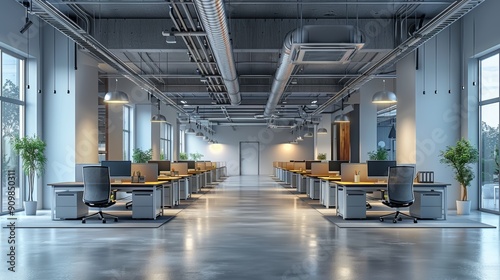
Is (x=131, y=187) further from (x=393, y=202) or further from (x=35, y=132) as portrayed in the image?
(x=393, y=202)

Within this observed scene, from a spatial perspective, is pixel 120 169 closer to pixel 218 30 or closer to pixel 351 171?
pixel 218 30

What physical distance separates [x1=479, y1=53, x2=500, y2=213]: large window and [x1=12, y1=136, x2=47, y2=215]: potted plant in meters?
10.9

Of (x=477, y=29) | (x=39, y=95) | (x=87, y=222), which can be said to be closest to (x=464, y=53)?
(x=477, y=29)

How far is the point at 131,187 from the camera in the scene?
460 inches

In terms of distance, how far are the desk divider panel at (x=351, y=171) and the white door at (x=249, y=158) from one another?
112ft

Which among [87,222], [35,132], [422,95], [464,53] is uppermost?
[464,53]

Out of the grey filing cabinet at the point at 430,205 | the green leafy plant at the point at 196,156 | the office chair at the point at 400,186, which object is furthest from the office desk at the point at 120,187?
the green leafy plant at the point at 196,156

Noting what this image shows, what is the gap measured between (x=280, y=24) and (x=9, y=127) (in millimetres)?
6985

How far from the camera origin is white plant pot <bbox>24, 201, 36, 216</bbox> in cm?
1318

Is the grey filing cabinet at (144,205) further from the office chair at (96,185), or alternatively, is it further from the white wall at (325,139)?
the white wall at (325,139)

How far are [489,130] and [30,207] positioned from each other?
11.2m

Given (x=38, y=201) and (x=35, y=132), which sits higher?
(x=35, y=132)

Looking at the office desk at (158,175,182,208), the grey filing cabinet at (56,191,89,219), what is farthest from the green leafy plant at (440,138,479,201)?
the grey filing cabinet at (56,191,89,219)

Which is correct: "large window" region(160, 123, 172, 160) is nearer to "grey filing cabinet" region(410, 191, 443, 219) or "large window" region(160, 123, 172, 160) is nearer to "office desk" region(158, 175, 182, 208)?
"office desk" region(158, 175, 182, 208)
